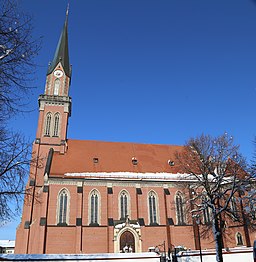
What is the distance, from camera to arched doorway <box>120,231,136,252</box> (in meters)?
27.7

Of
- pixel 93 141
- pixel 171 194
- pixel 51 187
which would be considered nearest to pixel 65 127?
pixel 93 141

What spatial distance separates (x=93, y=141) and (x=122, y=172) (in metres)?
Answer: 7.49

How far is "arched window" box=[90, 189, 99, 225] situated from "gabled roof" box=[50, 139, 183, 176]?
112 inches

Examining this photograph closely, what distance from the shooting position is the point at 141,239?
91.5 ft

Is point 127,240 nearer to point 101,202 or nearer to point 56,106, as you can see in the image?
point 101,202

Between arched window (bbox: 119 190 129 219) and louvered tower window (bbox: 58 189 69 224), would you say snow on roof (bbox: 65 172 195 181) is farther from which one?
louvered tower window (bbox: 58 189 69 224)

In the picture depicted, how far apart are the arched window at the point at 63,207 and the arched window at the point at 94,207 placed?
8.59ft

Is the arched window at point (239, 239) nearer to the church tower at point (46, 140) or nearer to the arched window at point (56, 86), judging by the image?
the church tower at point (46, 140)

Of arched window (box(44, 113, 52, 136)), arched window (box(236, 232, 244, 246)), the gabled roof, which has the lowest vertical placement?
arched window (box(236, 232, 244, 246))

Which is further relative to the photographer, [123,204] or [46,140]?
[46,140]

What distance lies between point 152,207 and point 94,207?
22.0ft

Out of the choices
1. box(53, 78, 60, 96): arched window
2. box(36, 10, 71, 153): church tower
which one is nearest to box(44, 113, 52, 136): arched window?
box(36, 10, 71, 153): church tower

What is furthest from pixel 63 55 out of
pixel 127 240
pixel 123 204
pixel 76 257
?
pixel 76 257

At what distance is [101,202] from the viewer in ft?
96.6
